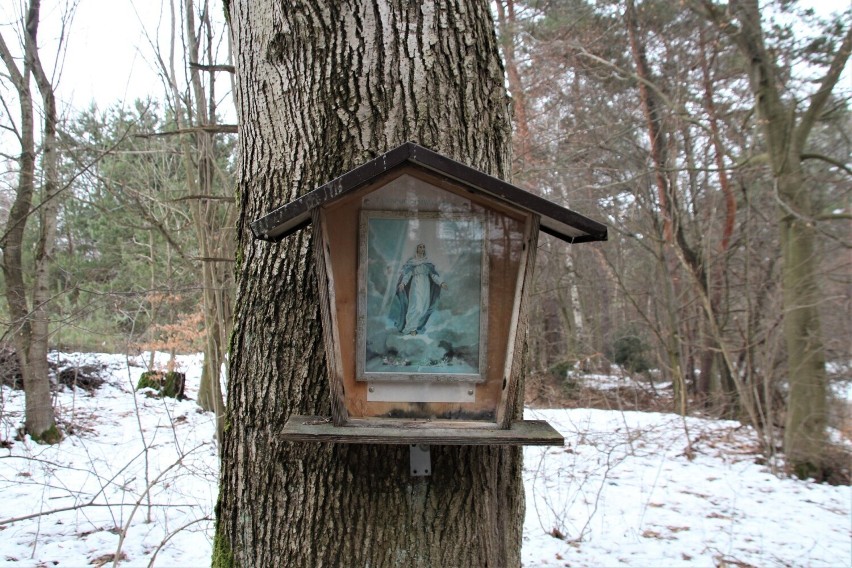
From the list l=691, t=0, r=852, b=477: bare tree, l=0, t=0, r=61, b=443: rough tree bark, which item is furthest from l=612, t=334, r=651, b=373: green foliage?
l=0, t=0, r=61, b=443: rough tree bark

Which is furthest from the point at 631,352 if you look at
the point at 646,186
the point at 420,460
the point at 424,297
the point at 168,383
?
the point at 424,297

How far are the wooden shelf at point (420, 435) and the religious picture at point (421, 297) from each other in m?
0.14

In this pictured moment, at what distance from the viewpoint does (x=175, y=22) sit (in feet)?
20.9

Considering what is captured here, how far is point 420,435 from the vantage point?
1.42 metres

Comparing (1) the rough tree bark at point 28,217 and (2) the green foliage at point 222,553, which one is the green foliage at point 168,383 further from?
(2) the green foliage at point 222,553

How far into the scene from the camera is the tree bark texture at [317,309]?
1689 mm

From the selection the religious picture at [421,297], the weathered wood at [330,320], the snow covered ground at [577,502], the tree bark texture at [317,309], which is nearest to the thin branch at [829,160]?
the snow covered ground at [577,502]

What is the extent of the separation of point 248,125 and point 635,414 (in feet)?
28.3

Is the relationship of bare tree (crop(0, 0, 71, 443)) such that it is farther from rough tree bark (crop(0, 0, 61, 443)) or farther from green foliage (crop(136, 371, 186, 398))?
green foliage (crop(136, 371, 186, 398))

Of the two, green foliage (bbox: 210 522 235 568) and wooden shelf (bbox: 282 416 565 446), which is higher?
wooden shelf (bbox: 282 416 565 446)

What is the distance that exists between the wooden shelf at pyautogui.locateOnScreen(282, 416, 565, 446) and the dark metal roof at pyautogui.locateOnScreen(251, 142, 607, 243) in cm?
52

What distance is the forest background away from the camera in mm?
6438

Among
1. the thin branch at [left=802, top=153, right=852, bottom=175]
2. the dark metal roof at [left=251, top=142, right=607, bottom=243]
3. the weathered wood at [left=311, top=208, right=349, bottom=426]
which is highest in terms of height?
the thin branch at [left=802, top=153, right=852, bottom=175]

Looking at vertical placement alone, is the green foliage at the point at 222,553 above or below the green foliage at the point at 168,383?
above
